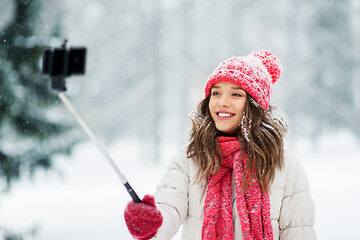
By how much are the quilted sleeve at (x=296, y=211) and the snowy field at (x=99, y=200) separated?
116 inches

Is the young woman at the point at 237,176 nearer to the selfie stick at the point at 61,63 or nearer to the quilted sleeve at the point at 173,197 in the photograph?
the quilted sleeve at the point at 173,197

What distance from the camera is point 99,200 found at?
8.17 m

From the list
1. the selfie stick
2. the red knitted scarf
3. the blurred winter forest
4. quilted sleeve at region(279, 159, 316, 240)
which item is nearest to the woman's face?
the red knitted scarf

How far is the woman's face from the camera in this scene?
209 centimetres

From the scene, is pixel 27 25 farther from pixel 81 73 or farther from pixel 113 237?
pixel 113 237

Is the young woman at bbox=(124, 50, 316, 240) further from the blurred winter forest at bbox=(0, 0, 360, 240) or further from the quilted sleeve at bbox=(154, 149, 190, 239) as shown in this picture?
the blurred winter forest at bbox=(0, 0, 360, 240)

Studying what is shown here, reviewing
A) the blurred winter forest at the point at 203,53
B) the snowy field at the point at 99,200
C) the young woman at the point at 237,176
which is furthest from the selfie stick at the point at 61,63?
the blurred winter forest at the point at 203,53

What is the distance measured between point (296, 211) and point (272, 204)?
0.14 metres

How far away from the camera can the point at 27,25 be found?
3805 mm

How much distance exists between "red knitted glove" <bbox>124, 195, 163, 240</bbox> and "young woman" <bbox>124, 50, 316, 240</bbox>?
221 millimetres

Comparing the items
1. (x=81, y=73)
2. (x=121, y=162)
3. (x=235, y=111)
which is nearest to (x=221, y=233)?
(x=235, y=111)

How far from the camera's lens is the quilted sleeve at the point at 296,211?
6.33ft

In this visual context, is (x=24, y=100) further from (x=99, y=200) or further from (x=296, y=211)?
(x=99, y=200)

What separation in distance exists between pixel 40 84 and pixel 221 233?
10.1ft
